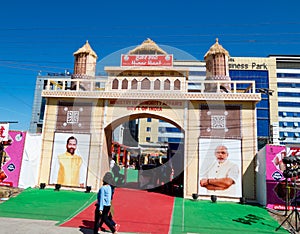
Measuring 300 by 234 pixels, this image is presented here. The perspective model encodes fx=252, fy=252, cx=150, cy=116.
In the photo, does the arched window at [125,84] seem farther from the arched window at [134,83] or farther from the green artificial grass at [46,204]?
the green artificial grass at [46,204]

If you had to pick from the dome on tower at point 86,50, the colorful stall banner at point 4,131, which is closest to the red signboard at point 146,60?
the dome on tower at point 86,50

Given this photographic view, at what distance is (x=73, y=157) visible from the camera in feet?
45.8

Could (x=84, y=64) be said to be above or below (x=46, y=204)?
above

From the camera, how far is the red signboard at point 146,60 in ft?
50.4

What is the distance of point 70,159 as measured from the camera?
45.7 ft

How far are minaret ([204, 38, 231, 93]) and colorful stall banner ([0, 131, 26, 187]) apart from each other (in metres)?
11.4

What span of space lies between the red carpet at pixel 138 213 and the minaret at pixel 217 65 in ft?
25.4

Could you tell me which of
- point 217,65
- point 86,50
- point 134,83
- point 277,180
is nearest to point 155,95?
point 134,83

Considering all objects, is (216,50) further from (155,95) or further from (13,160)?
(13,160)

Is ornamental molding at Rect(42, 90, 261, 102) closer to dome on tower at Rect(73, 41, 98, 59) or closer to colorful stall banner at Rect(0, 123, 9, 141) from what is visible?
colorful stall banner at Rect(0, 123, 9, 141)

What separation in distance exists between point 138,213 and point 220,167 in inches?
209

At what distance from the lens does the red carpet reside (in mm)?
8078

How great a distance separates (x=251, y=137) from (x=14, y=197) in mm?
11712

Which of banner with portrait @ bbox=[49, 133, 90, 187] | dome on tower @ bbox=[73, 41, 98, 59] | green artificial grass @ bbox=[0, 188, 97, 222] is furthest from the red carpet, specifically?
dome on tower @ bbox=[73, 41, 98, 59]
